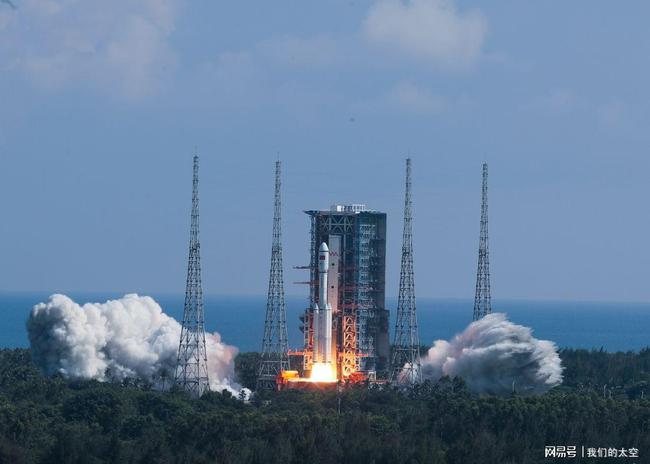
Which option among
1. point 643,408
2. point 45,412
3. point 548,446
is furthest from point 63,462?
point 643,408

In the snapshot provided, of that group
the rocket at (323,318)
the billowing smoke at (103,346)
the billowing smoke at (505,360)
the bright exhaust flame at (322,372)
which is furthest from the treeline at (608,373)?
the billowing smoke at (103,346)

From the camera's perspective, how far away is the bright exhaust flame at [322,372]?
96188mm

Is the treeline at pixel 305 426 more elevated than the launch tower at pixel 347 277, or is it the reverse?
the launch tower at pixel 347 277

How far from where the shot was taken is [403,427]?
3066 inches

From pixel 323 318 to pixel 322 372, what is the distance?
332cm

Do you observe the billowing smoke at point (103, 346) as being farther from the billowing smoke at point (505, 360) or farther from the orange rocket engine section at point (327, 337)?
the billowing smoke at point (505, 360)

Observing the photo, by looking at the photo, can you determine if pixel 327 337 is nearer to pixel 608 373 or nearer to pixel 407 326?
pixel 407 326

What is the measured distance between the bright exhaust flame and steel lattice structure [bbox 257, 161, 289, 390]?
79.3 inches

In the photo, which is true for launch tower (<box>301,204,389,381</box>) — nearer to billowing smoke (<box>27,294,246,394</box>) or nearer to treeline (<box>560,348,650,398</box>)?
billowing smoke (<box>27,294,246,394</box>)

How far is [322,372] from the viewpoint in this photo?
3794 inches

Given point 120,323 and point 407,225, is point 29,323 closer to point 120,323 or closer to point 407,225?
point 120,323

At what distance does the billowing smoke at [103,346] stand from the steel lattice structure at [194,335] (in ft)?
8.91

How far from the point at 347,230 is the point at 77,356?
1823 centimetres

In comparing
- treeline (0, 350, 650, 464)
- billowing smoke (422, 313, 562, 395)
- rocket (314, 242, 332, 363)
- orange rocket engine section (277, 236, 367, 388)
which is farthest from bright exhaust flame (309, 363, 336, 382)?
billowing smoke (422, 313, 562, 395)
